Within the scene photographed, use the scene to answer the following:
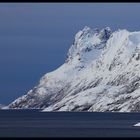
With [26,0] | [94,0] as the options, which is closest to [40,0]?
[26,0]

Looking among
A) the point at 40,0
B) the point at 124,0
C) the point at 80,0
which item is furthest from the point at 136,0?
the point at 40,0

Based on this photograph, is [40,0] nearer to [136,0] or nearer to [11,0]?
[11,0]

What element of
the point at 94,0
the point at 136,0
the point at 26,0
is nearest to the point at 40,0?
the point at 26,0

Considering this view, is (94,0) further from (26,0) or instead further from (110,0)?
(26,0)

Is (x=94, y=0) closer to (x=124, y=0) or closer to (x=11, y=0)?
(x=124, y=0)

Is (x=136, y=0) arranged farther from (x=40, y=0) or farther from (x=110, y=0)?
(x=40, y=0)

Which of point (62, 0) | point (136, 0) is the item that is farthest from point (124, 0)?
point (62, 0)

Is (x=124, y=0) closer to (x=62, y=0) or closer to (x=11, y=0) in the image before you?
(x=62, y=0)
